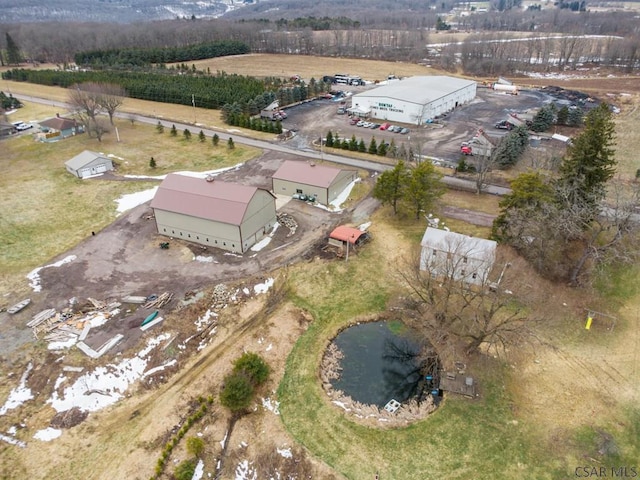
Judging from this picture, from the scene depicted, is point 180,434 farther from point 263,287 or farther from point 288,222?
point 288,222

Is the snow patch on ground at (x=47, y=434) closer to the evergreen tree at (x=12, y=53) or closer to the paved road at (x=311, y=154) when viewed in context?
the paved road at (x=311, y=154)

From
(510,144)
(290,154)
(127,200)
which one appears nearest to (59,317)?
(127,200)

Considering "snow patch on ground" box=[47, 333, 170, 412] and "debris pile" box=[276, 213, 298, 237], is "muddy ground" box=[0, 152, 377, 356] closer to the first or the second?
"debris pile" box=[276, 213, 298, 237]

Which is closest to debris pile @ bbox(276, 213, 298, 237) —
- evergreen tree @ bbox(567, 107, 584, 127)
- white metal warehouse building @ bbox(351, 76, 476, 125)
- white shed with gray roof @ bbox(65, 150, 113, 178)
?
white shed with gray roof @ bbox(65, 150, 113, 178)

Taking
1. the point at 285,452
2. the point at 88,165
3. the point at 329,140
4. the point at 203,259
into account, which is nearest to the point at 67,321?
the point at 203,259
